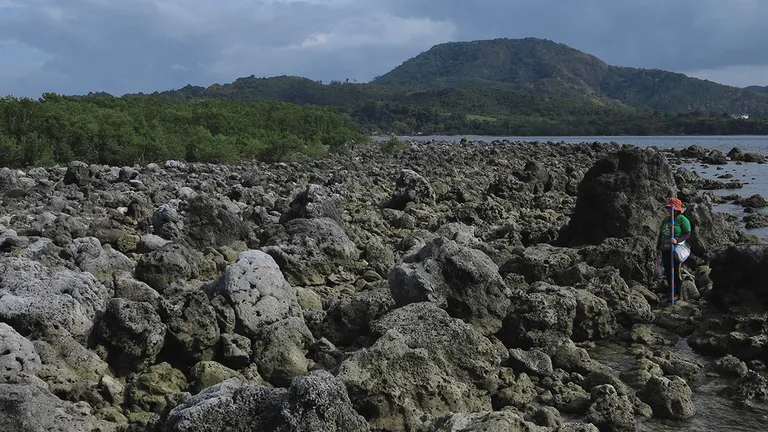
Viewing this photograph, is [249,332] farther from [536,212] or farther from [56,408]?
[536,212]

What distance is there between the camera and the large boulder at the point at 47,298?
10852mm

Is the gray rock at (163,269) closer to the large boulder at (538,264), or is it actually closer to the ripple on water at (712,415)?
the large boulder at (538,264)

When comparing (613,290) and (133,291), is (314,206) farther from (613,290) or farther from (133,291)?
(613,290)

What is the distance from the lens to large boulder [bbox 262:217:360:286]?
53.7 ft

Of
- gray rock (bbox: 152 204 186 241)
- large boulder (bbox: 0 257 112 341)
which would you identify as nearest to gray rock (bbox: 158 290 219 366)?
large boulder (bbox: 0 257 112 341)

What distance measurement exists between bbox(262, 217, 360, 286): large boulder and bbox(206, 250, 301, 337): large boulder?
9.72 feet

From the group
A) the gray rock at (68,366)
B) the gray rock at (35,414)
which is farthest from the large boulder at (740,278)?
the gray rock at (35,414)

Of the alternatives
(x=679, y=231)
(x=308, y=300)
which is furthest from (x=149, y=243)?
(x=679, y=231)

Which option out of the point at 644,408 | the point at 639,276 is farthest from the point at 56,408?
the point at 639,276

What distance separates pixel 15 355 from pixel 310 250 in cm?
799

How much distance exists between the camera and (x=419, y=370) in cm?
984

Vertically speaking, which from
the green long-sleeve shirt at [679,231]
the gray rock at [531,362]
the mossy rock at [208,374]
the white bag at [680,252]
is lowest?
the gray rock at [531,362]

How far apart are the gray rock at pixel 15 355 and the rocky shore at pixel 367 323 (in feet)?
Answer: 0.08

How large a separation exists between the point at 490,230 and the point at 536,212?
6.43 metres
